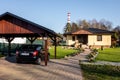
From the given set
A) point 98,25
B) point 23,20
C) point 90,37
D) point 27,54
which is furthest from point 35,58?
point 98,25

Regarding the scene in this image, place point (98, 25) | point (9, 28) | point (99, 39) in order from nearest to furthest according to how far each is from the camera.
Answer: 1. point (9, 28)
2. point (99, 39)
3. point (98, 25)

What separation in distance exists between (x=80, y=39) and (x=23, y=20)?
122 feet

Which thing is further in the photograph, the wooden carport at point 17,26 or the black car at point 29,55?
the wooden carport at point 17,26

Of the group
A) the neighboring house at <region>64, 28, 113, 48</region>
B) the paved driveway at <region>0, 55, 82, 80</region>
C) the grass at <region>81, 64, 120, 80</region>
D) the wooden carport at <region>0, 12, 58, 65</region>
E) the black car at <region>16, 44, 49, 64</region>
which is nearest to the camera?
the paved driveway at <region>0, 55, 82, 80</region>

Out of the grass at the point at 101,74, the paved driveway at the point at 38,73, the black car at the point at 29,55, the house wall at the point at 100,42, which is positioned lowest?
the grass at the point at 101,74

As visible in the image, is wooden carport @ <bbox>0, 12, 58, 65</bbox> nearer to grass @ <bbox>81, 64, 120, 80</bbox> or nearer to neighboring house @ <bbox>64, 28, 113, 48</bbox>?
grass @ <bbox>81, 64, 120, 80</bbox>

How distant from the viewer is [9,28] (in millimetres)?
20062

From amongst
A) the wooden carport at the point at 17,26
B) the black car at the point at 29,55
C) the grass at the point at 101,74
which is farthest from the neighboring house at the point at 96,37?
the grass at the point at 101,74

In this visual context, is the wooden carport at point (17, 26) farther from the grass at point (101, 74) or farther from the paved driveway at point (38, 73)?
the grass at point (101, 74)

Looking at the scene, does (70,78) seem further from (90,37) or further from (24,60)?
(90,37)

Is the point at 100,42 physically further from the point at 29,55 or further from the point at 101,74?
the point at 101,74

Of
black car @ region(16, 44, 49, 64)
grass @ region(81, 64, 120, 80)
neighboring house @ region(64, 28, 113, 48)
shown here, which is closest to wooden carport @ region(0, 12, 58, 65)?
black car @ region(16, 44, 49, 64)

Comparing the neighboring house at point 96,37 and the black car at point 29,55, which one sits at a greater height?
the neighboring house at point 96,37

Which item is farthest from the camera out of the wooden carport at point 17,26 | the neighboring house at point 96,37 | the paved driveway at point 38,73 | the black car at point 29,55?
the neighboring house at point 96,37
